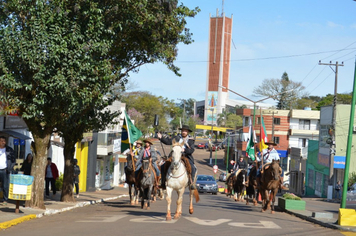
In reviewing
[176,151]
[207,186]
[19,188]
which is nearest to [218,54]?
[207,186]

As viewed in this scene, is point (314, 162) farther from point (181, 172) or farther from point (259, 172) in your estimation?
point (181, 172)

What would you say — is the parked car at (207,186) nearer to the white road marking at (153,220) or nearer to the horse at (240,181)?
the horse at (240,181)

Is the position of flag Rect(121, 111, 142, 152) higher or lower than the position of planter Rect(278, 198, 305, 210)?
higher

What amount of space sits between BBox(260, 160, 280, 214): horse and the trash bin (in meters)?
8.65

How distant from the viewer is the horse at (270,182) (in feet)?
60.8

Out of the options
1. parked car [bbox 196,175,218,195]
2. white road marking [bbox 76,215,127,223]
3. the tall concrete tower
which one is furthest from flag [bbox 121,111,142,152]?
the tall concrete tower

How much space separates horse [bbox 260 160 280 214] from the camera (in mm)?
18547

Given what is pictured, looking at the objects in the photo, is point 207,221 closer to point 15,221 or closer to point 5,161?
point 15,221

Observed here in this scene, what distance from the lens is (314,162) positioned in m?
53.1

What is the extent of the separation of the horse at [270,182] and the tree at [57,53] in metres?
6.58

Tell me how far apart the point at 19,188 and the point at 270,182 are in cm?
893

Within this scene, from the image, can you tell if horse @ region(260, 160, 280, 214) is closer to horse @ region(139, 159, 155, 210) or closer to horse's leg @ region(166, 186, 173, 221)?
horse @ region(139, 159, 155, 210)

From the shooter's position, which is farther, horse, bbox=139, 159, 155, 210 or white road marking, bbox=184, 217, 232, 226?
horse, bbox=139, 159, 155, 210

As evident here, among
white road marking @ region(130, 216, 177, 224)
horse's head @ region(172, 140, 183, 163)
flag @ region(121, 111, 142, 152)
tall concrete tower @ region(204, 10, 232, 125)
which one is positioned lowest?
white road marking @ region(130, 216, 177, 224)
